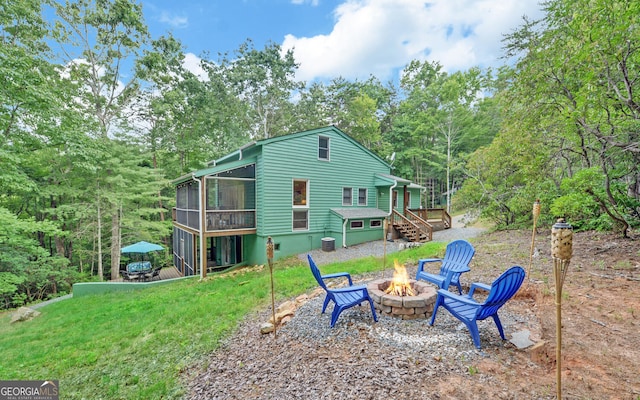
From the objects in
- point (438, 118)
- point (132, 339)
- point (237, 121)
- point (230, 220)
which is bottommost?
point (132, 339)

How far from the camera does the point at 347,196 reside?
14.0 metres

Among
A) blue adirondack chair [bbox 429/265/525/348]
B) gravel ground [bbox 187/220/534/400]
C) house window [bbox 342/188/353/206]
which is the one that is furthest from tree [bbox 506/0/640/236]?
house window [bbox 342/188/353/206]

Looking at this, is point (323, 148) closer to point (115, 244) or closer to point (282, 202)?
point (282, 202)

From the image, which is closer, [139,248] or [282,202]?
[282,202]

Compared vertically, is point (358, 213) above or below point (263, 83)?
below

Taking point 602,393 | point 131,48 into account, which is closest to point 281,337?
point 602,393

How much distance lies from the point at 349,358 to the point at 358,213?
1033 centimetres

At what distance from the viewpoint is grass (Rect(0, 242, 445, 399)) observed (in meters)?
3.51

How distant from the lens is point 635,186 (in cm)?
679

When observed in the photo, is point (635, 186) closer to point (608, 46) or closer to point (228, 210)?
point (608, 46)

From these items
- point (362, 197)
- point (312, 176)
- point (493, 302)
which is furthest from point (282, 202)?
point (493, 302)

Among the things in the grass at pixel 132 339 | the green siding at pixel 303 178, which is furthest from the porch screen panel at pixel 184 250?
the grass at pixel 132 339

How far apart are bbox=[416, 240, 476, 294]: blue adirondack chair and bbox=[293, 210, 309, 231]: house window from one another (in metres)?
7.45

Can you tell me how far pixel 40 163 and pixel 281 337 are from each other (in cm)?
1656
